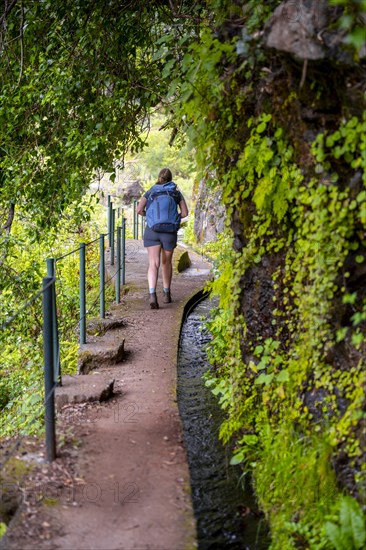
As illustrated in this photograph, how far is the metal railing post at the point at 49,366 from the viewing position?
4.52 meters

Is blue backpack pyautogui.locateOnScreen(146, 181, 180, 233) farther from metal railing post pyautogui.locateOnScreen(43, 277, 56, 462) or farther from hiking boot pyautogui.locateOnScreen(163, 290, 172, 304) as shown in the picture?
metal railing post pyautogui.locateOnScreen(43, 277, 56, 462)

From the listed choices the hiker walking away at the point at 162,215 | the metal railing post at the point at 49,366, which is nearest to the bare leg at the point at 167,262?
the hiker walking away at the point at 162,215

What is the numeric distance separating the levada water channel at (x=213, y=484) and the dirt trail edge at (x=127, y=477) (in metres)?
0.35

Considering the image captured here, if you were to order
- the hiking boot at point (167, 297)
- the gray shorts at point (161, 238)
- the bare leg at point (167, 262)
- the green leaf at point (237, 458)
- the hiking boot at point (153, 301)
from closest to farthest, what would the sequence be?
the green leaf at point (237, 458)
the gray shorts at point (161, 238)
the bare leg at point (167, 262)
the hiking boot at point (153, 301)
the hiking boot at point (167, 297)

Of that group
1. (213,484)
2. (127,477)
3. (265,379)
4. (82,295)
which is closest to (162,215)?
(82,295)

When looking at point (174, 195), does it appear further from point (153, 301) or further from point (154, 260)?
point (153, 301)

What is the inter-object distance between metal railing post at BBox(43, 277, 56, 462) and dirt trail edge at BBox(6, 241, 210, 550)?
6.7 inches

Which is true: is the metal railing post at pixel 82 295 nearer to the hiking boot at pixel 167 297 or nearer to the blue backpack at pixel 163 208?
the blue backpack at pixel 163 208

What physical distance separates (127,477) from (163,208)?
16.7 feet

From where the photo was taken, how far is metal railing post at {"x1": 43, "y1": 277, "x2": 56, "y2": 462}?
14.8 feet

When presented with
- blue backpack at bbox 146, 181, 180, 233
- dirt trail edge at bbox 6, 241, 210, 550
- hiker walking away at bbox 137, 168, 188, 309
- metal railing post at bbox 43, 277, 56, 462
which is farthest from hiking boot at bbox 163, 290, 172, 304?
metal railing post at bbox 43, 277, 56, 462

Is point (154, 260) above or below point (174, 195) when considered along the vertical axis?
below

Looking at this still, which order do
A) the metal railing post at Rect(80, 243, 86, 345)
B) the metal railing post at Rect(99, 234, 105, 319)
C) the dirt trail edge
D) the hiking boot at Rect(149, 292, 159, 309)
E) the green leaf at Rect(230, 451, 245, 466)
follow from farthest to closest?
the hiking boot at Rect(149, 292, 159, 309), the metal railing post at Rect(99, 234, 105, 319), the metal railing post at Rect(80, 243, 86, 345), the green leaf at Rect(230, 451, 245, 466), the dirt trail edge

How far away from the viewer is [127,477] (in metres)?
4.45
